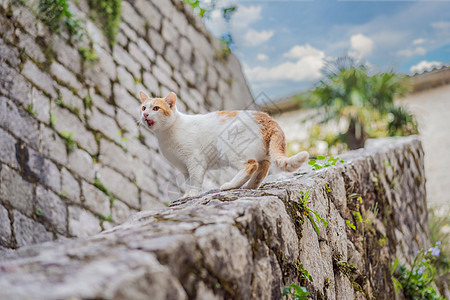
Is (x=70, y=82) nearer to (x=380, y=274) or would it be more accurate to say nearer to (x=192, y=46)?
(x=192, y=46)

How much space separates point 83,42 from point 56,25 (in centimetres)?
30

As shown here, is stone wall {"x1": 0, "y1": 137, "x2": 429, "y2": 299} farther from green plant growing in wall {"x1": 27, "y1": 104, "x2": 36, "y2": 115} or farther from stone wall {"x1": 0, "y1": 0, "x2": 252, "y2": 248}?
green plant growing in wall {"x1": 27, "y1": 104, "x2": 36, "y2": 115}

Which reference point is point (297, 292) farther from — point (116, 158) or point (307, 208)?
point (116, 158)

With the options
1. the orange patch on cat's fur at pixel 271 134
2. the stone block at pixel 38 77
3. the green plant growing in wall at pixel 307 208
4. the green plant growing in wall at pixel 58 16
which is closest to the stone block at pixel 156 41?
the green plant growing in wall at pixel 58 16

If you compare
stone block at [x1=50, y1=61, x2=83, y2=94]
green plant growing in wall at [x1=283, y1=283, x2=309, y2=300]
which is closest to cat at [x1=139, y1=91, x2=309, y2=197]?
green plant growing in wall at [x1=283, y1=283, x2=309, y2=300]

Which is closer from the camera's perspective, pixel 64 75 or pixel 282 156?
pixel 282 156

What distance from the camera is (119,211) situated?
11.6 ft

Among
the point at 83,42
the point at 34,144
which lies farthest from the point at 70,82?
the point at 34,144

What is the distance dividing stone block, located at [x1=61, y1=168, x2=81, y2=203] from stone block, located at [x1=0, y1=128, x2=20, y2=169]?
40 centimetres

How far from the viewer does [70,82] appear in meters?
3.38

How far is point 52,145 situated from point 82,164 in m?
0.31

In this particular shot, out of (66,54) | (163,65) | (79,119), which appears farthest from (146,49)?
(79,119)

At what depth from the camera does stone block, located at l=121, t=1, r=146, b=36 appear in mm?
4176

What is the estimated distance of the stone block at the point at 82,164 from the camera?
3230 mm
